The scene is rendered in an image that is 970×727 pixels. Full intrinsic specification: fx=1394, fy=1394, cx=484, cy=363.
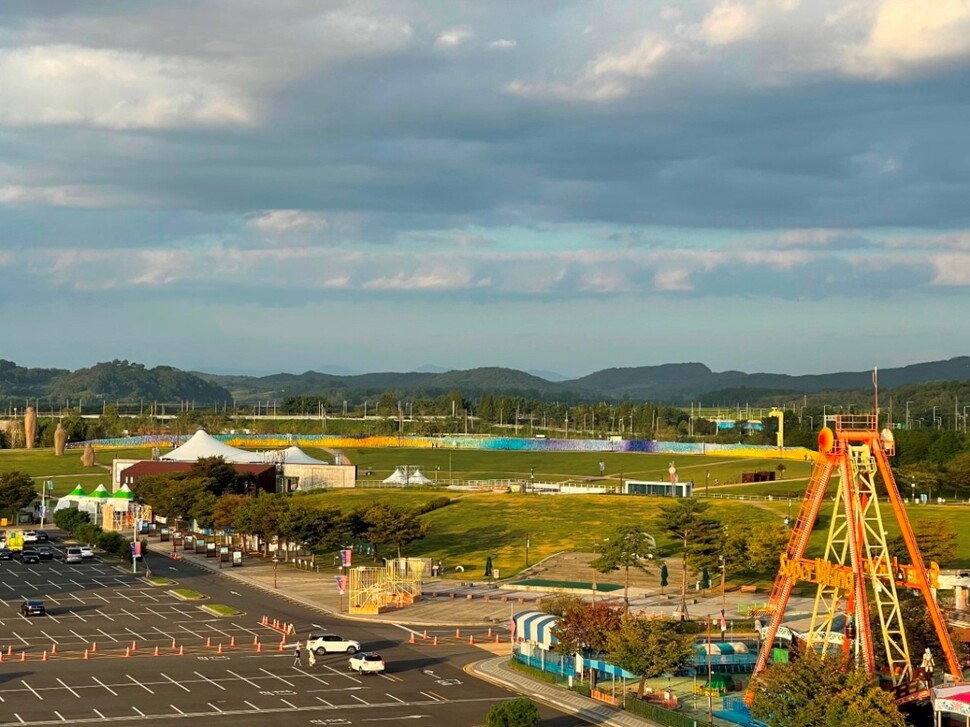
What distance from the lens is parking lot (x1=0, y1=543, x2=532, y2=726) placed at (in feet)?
223

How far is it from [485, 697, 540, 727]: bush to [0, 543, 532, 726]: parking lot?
892 cm

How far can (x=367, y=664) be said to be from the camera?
256 ft

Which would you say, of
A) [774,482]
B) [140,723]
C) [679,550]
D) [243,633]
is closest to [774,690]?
[140,723]

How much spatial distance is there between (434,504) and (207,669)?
85.7 meters

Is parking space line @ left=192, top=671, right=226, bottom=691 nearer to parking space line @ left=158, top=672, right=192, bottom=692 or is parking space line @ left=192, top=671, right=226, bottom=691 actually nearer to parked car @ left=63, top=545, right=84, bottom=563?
parking space line @ left=158, top=672, right=192, bottom=692

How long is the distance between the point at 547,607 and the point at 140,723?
27.0 metres

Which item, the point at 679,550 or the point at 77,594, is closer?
the point at 77,594

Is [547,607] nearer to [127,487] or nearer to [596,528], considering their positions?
[596,528]

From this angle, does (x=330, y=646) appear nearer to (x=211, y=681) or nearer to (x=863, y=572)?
(x=211, y=681)

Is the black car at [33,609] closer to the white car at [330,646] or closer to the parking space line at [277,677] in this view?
the white car at [330,646]

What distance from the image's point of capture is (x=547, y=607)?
3273 inches

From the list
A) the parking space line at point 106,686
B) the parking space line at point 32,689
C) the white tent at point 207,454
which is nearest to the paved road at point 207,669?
the parking space line at point 32,689

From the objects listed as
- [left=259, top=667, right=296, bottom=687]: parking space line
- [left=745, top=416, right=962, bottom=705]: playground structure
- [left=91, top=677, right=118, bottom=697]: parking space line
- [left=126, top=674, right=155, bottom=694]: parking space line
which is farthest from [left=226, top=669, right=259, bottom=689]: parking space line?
[left=745, top=416, right=962, bottom=705]: playground structure

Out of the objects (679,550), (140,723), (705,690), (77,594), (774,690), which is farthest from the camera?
(679,550)
